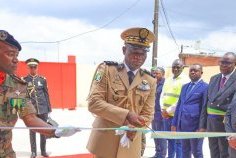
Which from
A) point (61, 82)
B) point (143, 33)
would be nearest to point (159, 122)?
point (143, 33)

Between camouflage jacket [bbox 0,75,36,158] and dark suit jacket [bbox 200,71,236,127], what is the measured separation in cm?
323

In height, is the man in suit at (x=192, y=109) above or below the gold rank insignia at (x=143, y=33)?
below

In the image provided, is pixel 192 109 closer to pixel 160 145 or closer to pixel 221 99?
pixel 221 99

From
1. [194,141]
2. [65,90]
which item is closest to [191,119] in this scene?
[194,141]

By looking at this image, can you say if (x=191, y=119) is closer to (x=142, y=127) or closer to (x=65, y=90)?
(x=142, y=127)

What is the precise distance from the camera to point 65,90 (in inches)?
802

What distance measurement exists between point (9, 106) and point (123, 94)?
3.56 ft

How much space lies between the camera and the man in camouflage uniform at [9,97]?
2912 millimetres

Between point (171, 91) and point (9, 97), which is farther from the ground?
point (9, 97)

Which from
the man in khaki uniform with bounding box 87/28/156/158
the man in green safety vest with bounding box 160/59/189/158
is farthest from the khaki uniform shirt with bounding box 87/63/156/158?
the man in green safety vest with bounding box 160/59/189/158

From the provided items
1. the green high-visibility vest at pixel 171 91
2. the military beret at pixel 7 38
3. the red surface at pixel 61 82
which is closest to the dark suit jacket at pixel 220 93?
the green high-visibility vest at pixel 171 91

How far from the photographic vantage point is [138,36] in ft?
11.9

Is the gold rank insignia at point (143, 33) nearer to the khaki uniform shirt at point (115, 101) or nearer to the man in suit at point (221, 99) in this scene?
the khaki uniform shirt at point (115, 101)

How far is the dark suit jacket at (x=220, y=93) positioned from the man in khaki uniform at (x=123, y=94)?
206cm
